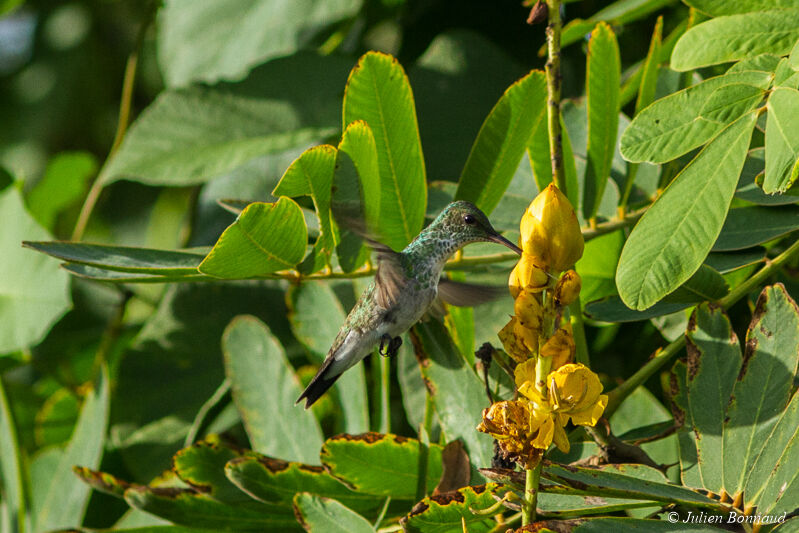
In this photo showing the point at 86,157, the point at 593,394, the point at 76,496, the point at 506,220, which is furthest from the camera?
the point at 86,157

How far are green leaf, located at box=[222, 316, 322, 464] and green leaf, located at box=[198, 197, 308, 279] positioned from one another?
0.33 meters

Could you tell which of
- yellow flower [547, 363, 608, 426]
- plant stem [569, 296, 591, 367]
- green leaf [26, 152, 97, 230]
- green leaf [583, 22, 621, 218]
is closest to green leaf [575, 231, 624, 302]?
green leaf [583, 22, 621, 218]

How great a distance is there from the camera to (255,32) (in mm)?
1867

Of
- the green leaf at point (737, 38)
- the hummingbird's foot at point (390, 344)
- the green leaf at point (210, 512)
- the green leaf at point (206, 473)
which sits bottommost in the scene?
the green leaf at point (210, 512)

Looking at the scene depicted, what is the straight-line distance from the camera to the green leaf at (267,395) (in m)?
1.24

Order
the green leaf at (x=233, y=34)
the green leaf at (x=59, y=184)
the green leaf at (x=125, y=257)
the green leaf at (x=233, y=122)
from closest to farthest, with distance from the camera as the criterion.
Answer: the green leaf at (x=125, y=257) < the green leaf at (x=233, y=122) < the green leaf at (x=233, y=34) < the green leaf at (x=59, y=184)

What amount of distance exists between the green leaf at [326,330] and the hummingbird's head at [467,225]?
0.92 feet

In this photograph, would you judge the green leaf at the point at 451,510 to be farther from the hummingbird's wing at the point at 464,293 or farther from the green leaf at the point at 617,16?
the green leaf at the point at 617,16

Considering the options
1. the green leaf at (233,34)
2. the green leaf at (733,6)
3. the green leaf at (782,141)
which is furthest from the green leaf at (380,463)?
the green leaf at (233,34)

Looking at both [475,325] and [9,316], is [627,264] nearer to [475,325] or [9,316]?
[475,325]

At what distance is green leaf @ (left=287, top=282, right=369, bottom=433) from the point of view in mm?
1253

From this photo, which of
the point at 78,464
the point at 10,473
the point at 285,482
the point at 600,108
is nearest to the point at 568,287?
the point at 600,108

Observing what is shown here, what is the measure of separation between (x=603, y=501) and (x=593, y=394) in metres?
0.12

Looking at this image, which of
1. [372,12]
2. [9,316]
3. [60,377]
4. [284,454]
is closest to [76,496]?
[9,316]
